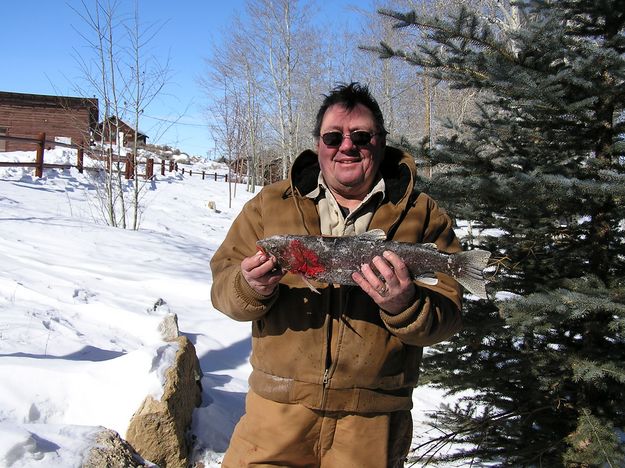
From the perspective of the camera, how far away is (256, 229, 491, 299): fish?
190 cm

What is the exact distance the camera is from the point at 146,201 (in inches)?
774

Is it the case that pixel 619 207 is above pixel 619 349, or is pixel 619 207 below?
above

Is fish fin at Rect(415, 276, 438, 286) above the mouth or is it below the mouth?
below

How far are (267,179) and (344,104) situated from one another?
42.9 metres

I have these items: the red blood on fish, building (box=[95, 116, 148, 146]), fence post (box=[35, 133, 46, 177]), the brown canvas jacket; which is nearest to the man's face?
the brown canvas jacket

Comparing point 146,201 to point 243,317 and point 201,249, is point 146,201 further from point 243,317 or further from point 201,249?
point 243,317

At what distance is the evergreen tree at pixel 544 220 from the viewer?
2895 millimetres

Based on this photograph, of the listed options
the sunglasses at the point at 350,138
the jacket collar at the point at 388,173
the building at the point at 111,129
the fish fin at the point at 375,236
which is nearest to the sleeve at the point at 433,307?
the jacket collar at the point at 388,173

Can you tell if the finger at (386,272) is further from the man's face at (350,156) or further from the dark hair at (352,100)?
the dark hair at (352,100)

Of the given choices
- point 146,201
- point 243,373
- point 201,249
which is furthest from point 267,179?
point 243,373

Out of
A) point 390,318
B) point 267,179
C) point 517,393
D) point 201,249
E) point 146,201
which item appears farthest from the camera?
point 267,179

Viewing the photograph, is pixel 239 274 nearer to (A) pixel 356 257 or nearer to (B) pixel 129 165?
(A) pixel 356 257

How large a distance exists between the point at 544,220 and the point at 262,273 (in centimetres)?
227

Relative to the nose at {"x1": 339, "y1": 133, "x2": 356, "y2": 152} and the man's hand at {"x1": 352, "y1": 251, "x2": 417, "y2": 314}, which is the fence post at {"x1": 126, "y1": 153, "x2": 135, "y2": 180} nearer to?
the nose at {"x1": 339, "y1": 133, "x2": 356, "y2": 152}
